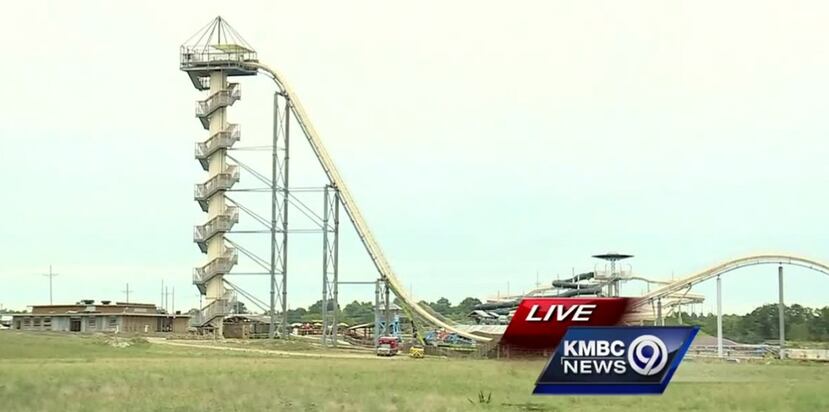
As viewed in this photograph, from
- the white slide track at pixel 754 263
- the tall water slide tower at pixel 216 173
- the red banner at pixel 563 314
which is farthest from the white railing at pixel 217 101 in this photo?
the red banner at pixel 563 314

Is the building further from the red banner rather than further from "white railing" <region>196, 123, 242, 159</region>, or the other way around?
the red banner

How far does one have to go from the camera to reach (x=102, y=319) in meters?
133

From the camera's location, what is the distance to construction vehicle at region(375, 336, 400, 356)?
3878 inches

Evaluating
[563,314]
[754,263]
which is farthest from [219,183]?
[563,314]

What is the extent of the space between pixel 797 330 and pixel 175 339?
68788mm

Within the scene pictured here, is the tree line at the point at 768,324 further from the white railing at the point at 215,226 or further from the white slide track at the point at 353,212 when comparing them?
the white railing at the point at 215,226

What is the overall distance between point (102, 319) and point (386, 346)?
151ft

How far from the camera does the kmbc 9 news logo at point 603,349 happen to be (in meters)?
33.2

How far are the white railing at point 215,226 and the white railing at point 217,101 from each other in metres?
10.6

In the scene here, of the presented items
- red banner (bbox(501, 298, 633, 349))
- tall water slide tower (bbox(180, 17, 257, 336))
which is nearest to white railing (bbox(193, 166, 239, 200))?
tall water slide tower (bbox(180, 17, 257, 336))

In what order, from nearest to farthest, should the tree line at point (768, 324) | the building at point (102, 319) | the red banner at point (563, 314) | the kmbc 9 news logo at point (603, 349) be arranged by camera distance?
1. the kmbc 9 news logo at point (603, 349)
2. the red banner at point (563, 314)
3. the tree line at point (768, 324)
4. the building at point (102, 319)

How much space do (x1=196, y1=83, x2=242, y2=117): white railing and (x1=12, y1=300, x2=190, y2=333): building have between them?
94.0ft

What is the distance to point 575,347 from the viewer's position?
33.3 m

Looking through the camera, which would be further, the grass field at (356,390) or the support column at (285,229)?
the support column at (285,229)
